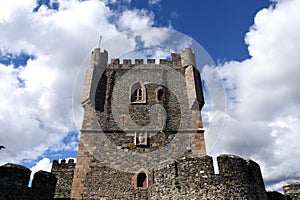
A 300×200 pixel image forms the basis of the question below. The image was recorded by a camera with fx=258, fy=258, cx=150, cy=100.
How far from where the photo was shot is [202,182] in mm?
8320

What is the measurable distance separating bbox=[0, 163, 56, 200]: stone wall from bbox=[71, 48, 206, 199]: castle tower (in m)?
2.78

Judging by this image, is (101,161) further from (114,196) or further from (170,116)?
(170,116)

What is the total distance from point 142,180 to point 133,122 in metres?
3.57

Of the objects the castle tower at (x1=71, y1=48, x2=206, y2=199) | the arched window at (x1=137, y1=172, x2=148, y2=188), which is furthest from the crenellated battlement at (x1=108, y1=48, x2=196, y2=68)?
the arched window at (x1=137, y1=172, x2=148, y2=188)

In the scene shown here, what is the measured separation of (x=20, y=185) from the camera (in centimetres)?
938

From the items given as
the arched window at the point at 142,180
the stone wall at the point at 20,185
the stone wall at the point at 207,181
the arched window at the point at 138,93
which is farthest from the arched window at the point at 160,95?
the stone wall at the point at 20,185

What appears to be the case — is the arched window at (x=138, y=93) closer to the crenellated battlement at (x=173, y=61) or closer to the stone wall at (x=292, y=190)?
the crenellated battlement at (x=173, y=61)

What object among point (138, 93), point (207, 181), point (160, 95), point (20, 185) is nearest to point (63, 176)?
point (138, 93)

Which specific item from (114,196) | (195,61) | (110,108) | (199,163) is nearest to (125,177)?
(114,196)

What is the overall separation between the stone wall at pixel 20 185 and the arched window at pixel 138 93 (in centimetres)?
770

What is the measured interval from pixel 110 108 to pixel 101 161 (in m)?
3.50

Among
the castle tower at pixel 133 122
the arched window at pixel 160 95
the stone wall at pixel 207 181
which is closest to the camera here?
the stone wall at pixel 207 181

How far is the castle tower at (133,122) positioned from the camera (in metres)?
13.1

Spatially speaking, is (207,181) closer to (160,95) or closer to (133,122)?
(133,122)
